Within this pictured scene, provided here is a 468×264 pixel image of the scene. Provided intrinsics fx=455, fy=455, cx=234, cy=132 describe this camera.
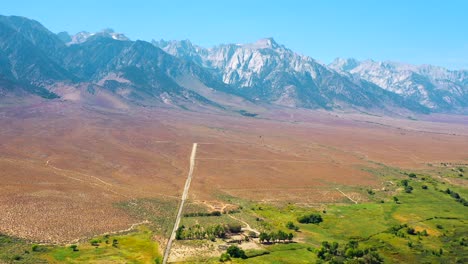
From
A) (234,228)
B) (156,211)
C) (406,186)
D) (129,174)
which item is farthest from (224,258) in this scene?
(406,186)

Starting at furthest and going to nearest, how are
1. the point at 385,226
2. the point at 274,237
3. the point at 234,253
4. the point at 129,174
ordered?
the point at 129,174 < the point at 385,226 < the point at 274,237 < the point at 234,253

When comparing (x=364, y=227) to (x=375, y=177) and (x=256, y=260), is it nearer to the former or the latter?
(x=256, y=260)

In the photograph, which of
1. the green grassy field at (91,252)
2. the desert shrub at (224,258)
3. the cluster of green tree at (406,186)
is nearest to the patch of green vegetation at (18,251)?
the green grassy field at (91,252)

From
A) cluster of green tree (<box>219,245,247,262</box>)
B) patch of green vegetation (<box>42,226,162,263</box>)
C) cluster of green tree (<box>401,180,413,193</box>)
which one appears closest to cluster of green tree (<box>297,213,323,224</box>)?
cluster of green tree (<box>219,245,247,262</box>)

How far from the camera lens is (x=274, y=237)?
77688mm

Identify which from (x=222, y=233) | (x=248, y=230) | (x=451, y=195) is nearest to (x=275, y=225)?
(x=248, y=230)

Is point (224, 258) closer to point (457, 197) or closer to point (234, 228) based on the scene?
point (234, 228)

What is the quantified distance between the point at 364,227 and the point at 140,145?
108401 mm

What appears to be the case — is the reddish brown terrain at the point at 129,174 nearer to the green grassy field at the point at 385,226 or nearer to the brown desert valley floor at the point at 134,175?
the brown desert valley floor at the point at 134,175

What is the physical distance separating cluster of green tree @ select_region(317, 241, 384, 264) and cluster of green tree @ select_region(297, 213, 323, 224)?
14.2 metres

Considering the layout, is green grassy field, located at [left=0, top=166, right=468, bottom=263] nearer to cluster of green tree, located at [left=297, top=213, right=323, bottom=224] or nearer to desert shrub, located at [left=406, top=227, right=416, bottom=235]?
desert shrub, located at [left=406, top=227, right=416, bottom=235]

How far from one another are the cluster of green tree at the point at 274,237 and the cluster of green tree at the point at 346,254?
20.8 ft

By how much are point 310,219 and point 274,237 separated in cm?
1667

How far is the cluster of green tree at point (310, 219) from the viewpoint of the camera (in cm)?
9141
